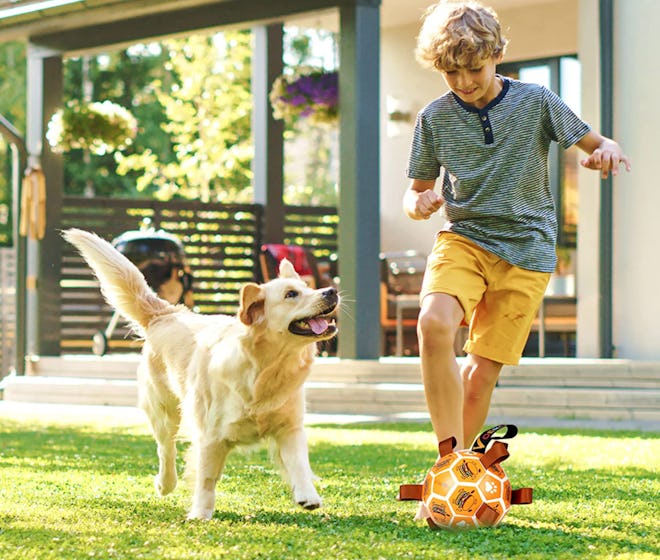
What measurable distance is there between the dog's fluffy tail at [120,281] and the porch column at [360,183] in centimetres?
476

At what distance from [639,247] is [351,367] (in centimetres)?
258

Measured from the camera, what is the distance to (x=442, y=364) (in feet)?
14.0

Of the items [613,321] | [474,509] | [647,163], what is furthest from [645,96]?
[474,509]

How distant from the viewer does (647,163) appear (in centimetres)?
1007

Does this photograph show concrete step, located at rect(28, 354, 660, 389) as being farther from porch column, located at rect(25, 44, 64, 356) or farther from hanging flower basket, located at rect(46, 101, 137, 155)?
hanging flower basket, located at rect(46, 101, 137, 155)

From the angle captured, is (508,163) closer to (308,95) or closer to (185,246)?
(308,95)

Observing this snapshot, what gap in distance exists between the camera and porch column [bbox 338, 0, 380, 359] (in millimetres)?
10242

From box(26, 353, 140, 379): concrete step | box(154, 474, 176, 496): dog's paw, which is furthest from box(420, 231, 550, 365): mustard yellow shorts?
box(26, 353, 140, 379): concrete step

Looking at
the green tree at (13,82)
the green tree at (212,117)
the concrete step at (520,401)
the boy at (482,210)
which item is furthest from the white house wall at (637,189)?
the green tree at (13,82)

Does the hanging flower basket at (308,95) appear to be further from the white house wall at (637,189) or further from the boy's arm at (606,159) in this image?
the boy's arm at (606,159)

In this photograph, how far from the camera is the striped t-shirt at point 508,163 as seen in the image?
175 inches

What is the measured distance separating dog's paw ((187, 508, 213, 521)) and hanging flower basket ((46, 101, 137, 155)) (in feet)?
26.4

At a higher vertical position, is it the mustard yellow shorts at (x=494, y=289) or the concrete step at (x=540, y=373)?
the mustard yellow shorts at (x=494, y=289)

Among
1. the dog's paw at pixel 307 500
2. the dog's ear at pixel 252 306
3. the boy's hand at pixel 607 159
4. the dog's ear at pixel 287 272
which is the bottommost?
the dog's paw at pixel 307 500
